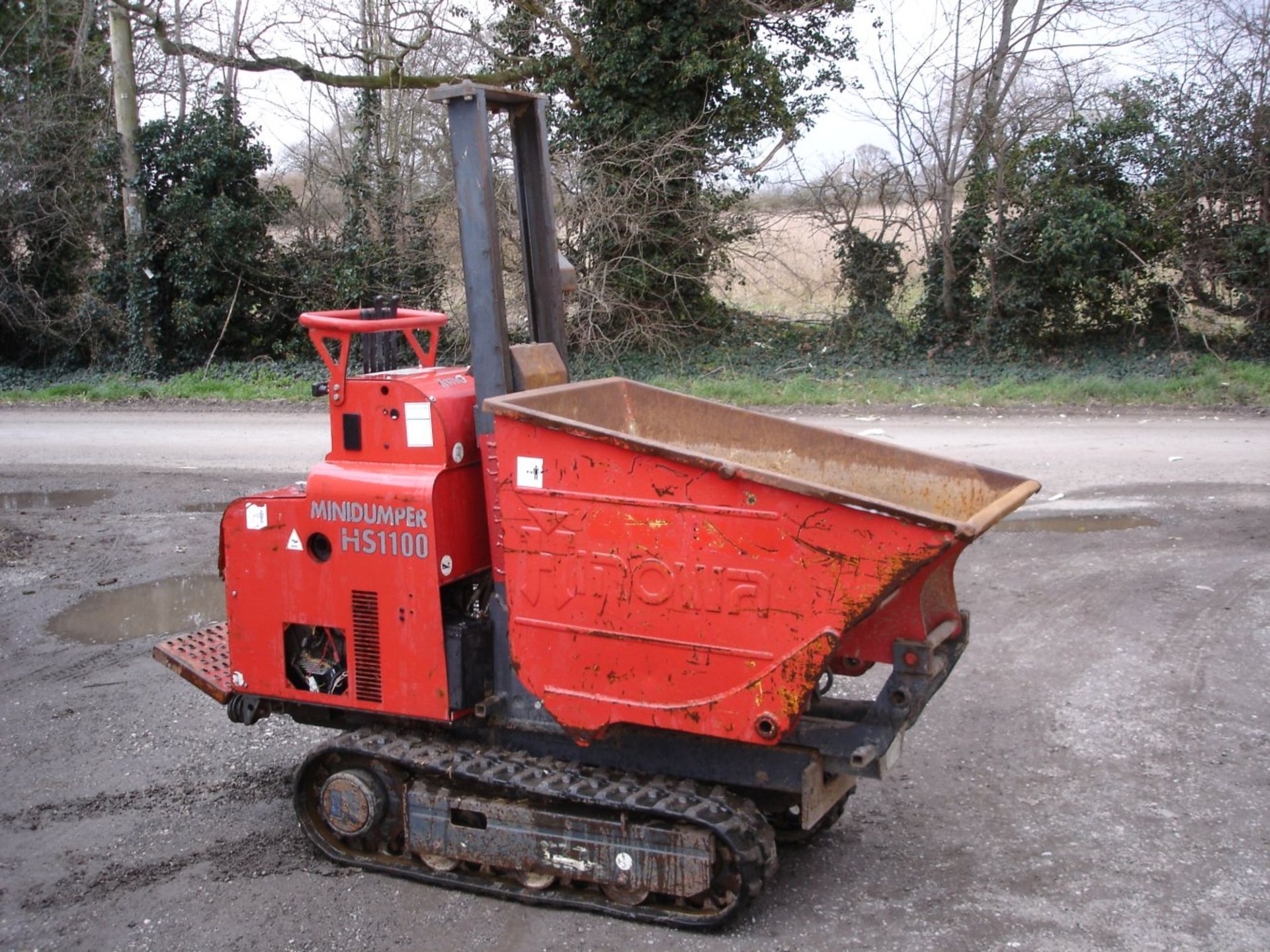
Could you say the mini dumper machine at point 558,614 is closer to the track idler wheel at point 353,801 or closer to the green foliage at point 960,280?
the track idler wheel at point 353,801

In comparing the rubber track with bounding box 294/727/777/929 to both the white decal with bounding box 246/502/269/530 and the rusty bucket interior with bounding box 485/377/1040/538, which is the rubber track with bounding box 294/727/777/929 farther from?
the rusty bucket interior with bounding box 485/377/1040/538

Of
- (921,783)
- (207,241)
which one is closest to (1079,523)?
(921,783)

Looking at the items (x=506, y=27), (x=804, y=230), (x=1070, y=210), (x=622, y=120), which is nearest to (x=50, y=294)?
(x=506, y=27)

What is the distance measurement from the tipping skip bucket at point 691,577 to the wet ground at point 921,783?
33.7 inches

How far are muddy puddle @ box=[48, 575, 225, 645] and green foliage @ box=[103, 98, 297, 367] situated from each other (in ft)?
40.8

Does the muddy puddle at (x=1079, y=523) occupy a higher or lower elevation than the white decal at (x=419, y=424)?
lower

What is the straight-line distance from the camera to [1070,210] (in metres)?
16.4

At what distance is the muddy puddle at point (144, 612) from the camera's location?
739cm

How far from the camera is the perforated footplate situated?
491cm

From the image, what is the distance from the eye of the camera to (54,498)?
35.7ft

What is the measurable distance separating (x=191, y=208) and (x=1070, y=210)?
1393cm

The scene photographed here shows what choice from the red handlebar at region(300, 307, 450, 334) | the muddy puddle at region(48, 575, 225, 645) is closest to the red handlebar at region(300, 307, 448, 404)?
the red handlebar at region(300, 307, 450, 334)

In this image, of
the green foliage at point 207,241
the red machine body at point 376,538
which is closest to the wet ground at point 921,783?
the red machine body at point 376,538

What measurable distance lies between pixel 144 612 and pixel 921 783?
17.2 feet
